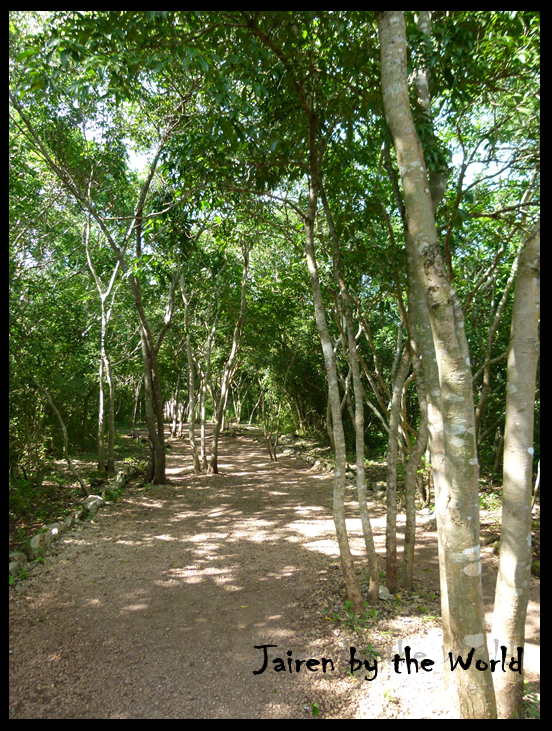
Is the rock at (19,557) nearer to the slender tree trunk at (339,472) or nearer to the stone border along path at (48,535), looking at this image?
the stone border along path at (48,535)

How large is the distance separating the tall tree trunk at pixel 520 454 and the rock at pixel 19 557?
466 cm

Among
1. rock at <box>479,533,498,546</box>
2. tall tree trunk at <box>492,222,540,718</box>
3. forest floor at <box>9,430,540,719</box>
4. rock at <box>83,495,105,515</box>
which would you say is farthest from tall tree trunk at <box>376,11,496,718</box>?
rock at <box>83,495,105,515</box>

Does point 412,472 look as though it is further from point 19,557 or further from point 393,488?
point 19,557

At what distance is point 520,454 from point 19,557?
5.05m

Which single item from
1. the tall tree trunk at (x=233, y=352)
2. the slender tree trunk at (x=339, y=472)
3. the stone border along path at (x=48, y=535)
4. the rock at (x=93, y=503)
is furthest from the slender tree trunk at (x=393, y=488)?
the tall tree trunk at (x=233, y=352)

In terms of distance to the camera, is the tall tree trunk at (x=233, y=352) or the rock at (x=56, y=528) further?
the tall tree trunk at (x=233, y=352)

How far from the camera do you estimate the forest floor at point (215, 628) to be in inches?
107

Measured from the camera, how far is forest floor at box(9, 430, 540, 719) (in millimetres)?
2721

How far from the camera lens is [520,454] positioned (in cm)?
220

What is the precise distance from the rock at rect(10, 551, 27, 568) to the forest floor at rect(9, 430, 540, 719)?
202 mm

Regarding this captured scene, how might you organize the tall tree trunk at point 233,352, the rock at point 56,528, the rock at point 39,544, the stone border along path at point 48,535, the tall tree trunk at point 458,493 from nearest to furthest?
the tall tree trunk at point 458,493
the stone border along path at point 48,535
the rock at point 39,544
the rock at point 56,528
the tall tree trunk at point 233,352

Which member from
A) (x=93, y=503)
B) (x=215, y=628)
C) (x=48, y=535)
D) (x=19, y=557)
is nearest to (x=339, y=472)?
(x=215, y=628)

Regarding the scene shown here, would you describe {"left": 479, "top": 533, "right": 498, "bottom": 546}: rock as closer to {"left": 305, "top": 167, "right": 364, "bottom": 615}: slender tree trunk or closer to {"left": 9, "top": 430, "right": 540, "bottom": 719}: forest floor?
{"left": 9, "top": 430, "right": 540, "bottom": 719}: forest floor
